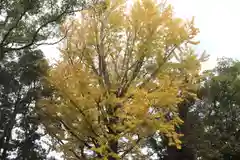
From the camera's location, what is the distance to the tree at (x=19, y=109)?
1329cm

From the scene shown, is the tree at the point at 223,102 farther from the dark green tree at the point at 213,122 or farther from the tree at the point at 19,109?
the tree at the point at 19,109

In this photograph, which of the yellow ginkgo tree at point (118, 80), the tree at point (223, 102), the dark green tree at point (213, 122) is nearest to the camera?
the yellow ginkgo tree at point (118, 80)

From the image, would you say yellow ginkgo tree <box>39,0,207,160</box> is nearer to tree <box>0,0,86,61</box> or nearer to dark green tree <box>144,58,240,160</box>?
tree <box>0,0,86,61</box>

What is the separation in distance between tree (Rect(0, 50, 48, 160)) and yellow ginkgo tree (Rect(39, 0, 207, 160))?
23.7 feet

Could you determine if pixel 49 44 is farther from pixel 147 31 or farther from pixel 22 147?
pixel 22 147

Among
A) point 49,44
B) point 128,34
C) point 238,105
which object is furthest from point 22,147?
point 238,105

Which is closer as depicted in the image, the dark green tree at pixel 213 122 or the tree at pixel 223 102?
the dark green tree at pixel 213 122

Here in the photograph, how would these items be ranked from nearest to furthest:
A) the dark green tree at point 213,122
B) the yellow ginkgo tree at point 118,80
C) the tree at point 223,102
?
the yellow ginkgo tree at point 118,80
the dark green tree at point 213,122
the tree at point 223,102

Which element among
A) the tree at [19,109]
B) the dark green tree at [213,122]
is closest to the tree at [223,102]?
the dark green tree at [213,122]

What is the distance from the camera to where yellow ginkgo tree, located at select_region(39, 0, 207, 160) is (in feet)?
17.7

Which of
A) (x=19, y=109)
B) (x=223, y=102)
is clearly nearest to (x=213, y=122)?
(x=223, y=102)

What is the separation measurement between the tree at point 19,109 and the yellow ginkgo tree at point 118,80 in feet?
23.7

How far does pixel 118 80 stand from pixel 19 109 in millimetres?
9236

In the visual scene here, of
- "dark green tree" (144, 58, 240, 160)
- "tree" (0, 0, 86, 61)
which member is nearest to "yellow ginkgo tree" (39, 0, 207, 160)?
"tree" (0, 0, 86, 61)
